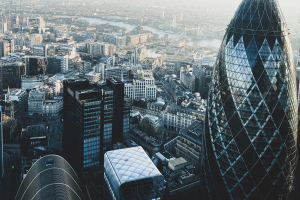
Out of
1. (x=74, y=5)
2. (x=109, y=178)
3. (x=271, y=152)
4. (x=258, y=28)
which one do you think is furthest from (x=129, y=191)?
(x=74, y=5)

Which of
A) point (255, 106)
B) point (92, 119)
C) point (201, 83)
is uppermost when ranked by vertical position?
point (255, 106)

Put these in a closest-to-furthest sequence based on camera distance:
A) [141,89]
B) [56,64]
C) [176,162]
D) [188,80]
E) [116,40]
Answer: [176,162]
[141,89]
[188,80]
[56,64]
[116,40]

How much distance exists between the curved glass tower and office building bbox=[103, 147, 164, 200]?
1.54m

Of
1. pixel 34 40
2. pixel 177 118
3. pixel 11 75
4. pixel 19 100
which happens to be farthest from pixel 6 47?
pixel 177 118

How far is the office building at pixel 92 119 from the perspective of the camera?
13117mm

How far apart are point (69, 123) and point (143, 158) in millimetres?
6381

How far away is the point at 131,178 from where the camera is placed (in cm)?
792

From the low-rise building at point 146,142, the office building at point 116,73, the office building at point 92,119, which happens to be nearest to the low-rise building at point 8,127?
the office building at point 92,119

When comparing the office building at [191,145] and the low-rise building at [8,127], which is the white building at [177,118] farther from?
the low-rise building at [8,127]

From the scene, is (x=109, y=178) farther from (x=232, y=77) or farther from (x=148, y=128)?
(x=148, y=128)

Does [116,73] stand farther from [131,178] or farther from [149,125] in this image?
[131,178]

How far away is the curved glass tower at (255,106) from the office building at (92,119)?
6166 millimetres

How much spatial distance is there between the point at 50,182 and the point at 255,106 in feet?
18.7

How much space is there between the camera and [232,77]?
7.64m
